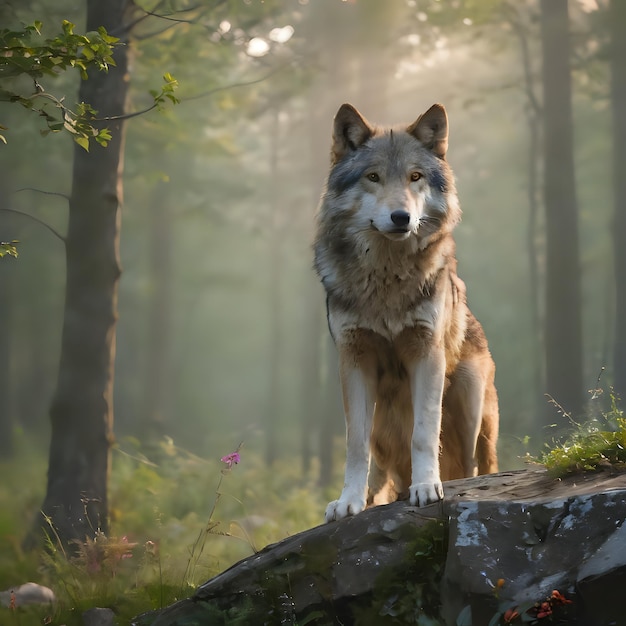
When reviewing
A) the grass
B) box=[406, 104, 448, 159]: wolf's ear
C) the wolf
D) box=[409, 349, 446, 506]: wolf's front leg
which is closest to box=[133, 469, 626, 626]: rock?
box=[409, 349, 446, 506]: wolf's front leg

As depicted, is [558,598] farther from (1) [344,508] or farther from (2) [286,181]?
(2) [286,181]

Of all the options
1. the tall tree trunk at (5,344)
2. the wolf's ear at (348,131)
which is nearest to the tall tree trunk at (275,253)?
the tall tree trunk at (5,344)

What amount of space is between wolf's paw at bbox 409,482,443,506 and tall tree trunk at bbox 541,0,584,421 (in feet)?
27.8

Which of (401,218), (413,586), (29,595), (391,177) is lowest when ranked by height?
(29,595)

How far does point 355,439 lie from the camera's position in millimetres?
4656

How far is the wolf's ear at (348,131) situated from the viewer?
4.97 meters

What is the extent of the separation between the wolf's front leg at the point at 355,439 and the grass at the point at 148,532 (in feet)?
2.69

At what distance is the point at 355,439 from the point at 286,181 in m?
19.7

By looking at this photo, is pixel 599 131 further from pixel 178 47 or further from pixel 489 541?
pixel 489 541

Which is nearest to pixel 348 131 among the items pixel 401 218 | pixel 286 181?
pixel 401 218

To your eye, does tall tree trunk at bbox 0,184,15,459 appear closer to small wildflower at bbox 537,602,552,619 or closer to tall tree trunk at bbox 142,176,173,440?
tall tree trunk at bbox 142,176,173,440

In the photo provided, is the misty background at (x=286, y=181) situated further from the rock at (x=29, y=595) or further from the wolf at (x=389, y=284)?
the rock at (x=29, y=595)

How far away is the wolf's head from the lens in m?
4.57

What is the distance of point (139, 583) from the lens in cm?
586
